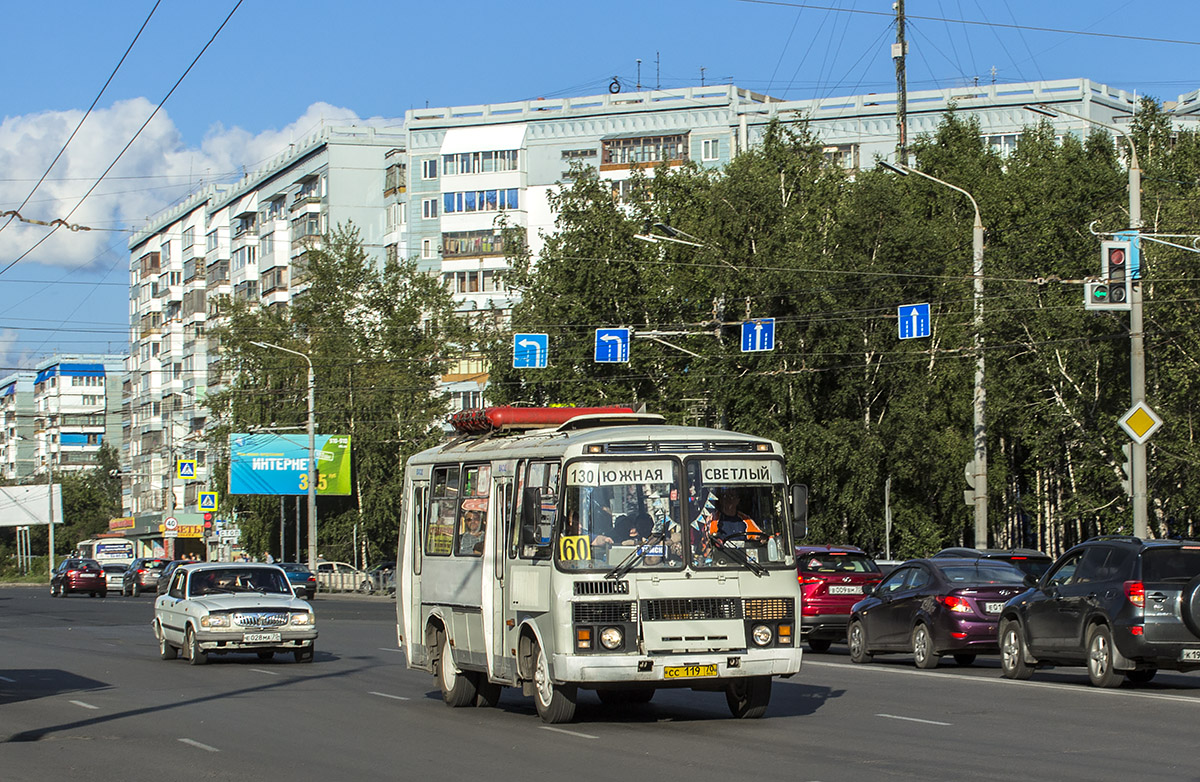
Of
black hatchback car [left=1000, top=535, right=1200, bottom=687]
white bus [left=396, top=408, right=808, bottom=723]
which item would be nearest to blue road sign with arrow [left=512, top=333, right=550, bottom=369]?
black hatchback car [left=1000, top=535, right=1200, bottom=687]

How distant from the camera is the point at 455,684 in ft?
57.0

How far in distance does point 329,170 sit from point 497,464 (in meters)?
83.4

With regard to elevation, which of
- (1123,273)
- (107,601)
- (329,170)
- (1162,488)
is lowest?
(107,601)

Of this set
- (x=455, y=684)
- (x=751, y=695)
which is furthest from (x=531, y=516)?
(x=455, y=684)

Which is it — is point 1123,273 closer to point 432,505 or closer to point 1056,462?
point 432,505

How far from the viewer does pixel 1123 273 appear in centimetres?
2814

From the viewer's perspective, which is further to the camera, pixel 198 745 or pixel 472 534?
pixel 472 534

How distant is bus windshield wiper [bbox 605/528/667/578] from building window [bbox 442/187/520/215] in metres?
73.1

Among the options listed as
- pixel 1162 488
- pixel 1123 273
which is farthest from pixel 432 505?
pixel 1162 488

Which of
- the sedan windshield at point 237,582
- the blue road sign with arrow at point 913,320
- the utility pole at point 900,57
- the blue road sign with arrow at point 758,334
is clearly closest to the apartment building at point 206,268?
the utility pole at point 900,57

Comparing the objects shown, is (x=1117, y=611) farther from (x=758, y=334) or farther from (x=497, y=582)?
(x=758, y=334)

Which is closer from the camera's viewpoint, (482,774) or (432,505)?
(482,774)

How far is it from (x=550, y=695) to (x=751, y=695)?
186cm

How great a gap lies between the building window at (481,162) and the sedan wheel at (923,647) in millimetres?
67255
